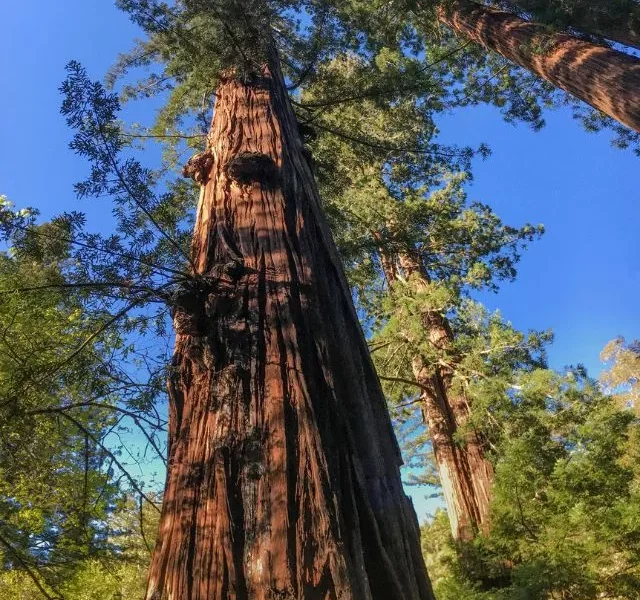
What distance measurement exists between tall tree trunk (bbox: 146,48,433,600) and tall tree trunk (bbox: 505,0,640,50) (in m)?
5.05

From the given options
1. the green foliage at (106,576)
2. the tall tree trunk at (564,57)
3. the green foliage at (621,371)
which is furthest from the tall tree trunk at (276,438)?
the green foliage at (621,371)

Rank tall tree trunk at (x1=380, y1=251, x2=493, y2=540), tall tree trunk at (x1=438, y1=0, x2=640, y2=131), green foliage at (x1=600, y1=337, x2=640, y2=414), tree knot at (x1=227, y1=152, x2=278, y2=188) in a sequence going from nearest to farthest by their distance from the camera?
tree knot at (x1=227, y1=152, x2=278, y2=188) → tall tree trunk at (x1=438, y1=0, x2=640, y2=131) → tall tree trunk at (x1=380, y1=251, x2=493, y2=540) → green foliage at (x1=600, y1=337, x2=640, y2=414)

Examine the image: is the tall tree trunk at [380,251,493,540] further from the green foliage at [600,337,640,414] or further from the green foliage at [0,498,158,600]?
the green foliage at [600,337,640,414]

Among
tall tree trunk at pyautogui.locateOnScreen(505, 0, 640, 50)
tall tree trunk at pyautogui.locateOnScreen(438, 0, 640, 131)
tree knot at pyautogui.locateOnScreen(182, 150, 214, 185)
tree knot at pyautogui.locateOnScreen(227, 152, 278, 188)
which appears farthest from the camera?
tall tree trunk at pyautogui.locateOnScreen(505, 0, 640, 50)

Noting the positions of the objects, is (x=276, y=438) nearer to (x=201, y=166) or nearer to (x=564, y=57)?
(x=201, y=166)

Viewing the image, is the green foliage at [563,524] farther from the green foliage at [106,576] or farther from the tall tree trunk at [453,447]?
the green foliage at [106,576]

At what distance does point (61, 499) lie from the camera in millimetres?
8203

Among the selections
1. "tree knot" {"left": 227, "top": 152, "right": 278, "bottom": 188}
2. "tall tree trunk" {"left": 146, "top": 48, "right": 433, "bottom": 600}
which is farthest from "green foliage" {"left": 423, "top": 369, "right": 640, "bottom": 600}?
"tree knot" {"left": 227, "top": 152, "right": 278, "bottom": 188}

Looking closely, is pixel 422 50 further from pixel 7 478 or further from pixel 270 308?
pixel 7 478

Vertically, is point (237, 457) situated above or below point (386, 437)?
below

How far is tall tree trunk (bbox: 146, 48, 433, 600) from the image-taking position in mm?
1580

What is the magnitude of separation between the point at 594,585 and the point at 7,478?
769cm

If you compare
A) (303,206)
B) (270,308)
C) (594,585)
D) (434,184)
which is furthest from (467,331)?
(270,308)

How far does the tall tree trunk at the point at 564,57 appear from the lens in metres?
5.09
